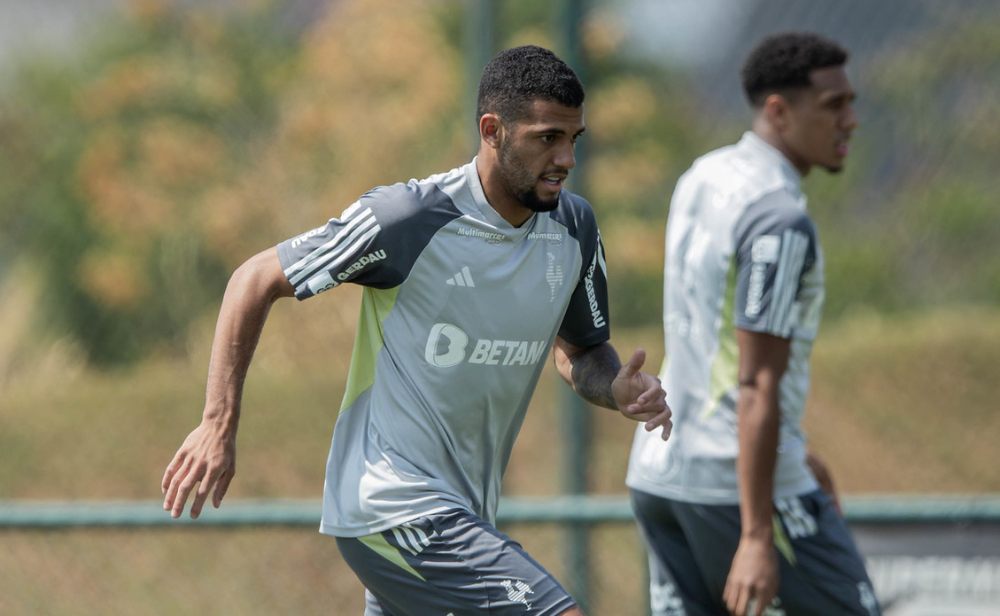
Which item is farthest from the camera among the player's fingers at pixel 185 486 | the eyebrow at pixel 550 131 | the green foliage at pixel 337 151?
the green foliage at pixel 337 151

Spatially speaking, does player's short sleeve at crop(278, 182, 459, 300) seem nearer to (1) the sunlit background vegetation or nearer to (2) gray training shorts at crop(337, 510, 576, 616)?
(2) gray training shorts at crop(337, 510, 576, 616)

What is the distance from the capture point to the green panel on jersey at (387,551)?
3055mm

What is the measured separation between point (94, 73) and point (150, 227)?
1.16 m

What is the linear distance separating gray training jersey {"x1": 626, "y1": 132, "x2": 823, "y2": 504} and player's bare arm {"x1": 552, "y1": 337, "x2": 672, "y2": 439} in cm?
60

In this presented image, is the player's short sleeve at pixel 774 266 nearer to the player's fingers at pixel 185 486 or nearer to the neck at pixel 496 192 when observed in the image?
the neck at pixel 496 192

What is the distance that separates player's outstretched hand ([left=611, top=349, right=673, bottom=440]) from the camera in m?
2.98

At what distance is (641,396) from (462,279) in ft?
1.79

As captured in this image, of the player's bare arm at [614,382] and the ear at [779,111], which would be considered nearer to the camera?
the player's bare arm at [614,382]

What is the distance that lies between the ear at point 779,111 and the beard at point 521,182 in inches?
53.2

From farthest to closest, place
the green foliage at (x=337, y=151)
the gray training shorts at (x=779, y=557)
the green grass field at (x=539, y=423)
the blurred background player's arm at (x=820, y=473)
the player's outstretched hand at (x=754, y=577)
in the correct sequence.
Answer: the green foliage at (x=337, y=151) → the green grass field at (x=539, y=423) → the blurred background player's arm at (x=820, y=473) → the gray training shorts at (x=779, y=557) → the player's outstretched hand at (x=754, y=577)

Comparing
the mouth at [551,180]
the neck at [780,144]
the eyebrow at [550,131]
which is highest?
the neck at [780,144]

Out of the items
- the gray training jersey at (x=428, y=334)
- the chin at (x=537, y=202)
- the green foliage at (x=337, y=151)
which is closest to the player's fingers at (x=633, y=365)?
the gray training jersey at (x=428, y=334)

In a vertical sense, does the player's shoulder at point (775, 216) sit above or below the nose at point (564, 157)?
below

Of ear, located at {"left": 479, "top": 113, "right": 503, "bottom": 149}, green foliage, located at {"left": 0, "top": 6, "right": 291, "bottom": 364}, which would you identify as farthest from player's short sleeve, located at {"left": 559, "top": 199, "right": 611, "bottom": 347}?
green foliage, located at {"left": 0, "top": 6, "right": 291, "bottom": 364}
